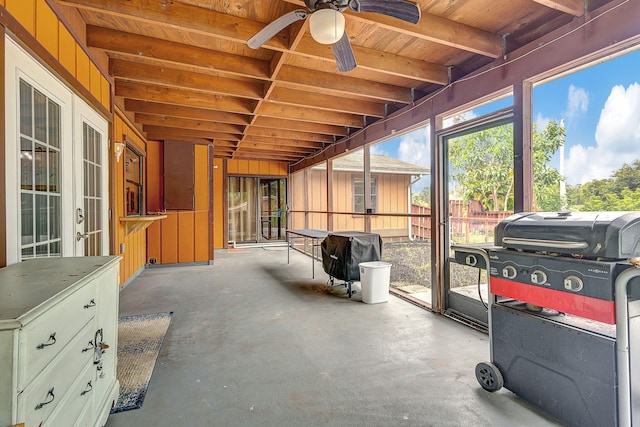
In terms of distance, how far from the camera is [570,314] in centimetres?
171

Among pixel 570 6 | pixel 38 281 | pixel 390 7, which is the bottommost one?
pixel 38 281

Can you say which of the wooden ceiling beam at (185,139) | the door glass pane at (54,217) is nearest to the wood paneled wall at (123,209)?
the wooden ceiling beam at (185,139)

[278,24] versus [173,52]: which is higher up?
[173,52]

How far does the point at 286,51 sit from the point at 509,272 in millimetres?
2552

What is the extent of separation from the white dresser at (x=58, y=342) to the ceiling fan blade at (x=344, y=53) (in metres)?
2.09

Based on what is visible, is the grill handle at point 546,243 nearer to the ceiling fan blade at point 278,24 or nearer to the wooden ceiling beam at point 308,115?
the ceiling fan blade at point 278,24

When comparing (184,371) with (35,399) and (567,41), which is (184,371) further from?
(567,41)

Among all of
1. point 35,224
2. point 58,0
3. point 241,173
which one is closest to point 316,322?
point 35,224

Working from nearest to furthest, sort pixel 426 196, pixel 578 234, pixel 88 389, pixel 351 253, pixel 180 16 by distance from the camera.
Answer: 1. pixel 88 389
2. pixel 578 234
3. pixel 180 16
4. pixel 351 253
5. pixel 426 196

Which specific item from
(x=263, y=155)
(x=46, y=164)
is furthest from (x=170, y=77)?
(x=263, y=155)

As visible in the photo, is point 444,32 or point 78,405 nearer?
point 78,405

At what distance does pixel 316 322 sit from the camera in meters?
3.29

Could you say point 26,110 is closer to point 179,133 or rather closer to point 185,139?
point 179,133

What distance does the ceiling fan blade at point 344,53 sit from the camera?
90.0 inches
